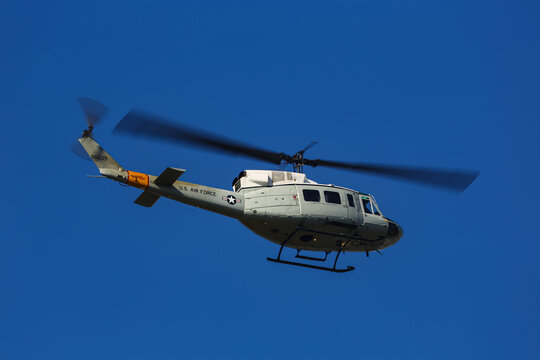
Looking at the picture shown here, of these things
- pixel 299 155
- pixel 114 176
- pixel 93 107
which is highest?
pixel 299 155

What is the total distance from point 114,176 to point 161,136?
2109 mm

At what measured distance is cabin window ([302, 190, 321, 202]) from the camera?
19.8 m

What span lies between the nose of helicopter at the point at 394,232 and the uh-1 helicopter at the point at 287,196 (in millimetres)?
47

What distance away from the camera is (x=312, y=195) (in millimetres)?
19875

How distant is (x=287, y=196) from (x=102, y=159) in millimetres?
5042

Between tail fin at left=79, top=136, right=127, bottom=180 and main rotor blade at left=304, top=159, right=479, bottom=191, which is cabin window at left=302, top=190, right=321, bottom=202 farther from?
tail fin at left=79, top=136, right=127, bottom=180

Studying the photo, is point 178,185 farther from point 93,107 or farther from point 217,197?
point 93,107

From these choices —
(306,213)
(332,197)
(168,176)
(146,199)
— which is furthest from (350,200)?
(146,199)

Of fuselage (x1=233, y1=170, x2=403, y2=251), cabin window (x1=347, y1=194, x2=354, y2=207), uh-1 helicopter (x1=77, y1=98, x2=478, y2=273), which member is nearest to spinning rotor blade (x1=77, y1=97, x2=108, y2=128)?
uh-1 helicopter (x1=77, y1=98, x2=478, y2=273)

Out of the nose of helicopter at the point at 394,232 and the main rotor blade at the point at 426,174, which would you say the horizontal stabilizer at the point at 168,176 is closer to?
the main rotor blade at the point at 426,174

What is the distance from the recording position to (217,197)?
1933 centimetres

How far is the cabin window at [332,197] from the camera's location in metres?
20.0

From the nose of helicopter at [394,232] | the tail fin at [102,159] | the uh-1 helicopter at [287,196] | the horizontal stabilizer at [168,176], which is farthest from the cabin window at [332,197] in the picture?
the tail fin at [102,159]

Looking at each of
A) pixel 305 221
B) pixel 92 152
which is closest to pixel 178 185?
pixel 92 152
